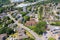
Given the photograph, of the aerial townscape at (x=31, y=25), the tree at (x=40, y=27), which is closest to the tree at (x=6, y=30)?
the aerial townscape at (x=31, y=25)

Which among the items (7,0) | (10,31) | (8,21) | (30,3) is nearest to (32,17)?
(8,21)

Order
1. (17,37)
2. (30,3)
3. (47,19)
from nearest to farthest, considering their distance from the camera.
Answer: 1. (17,37)
2. (47,19)
3. (30,3)

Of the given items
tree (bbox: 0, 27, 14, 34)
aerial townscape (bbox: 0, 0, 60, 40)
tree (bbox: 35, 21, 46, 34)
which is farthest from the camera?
tree (bbox: 0, 27, 14, 34)

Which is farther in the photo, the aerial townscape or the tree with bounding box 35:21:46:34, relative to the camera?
the tree with bounding box 35:21:46:34

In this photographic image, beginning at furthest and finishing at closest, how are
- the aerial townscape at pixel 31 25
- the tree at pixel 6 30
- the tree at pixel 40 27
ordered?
the tree at pixel 6 30 < the tree at pixel 40 27 < the aerial townscape at pixel 31 25

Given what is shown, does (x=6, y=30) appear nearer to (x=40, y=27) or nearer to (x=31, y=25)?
(x=31, y=25)

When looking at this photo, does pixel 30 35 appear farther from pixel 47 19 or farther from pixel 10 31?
pixel 47 19

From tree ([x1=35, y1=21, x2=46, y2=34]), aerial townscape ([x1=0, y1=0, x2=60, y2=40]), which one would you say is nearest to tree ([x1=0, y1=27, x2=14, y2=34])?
aerial townscape ([x1=0, y1=0, x2=60, y2=40])

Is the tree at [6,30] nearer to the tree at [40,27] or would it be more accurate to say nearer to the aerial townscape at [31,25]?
the aerial townscape at [31,25]

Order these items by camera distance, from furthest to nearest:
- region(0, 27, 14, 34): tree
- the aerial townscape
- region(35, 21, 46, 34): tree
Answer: region(0, 27, 14, 34): tree
region(35, 21, 46, 34): tree
the aerial townscape

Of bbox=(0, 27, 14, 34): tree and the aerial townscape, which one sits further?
bbox=(0, 27, 14, 34): tree

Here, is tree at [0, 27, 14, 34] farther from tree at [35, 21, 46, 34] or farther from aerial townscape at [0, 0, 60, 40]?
tree at [35, 21, 46, 34]
